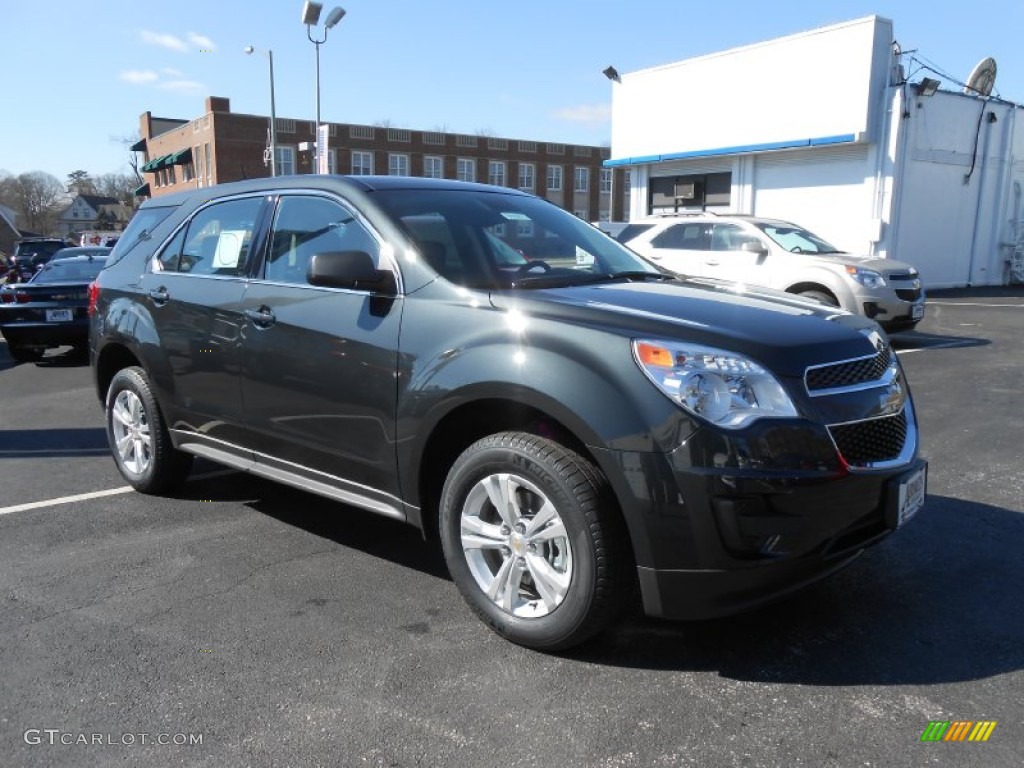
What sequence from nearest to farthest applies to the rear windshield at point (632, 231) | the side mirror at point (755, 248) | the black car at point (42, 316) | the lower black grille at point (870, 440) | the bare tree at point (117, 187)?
the lower black grille at point (870, 440) < the side mirror at point (755, 248) < the black car at point (42, 316) < the rear windshield at point (632, 231) < the bare tree at point (117, 187)

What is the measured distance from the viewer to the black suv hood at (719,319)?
2.76m

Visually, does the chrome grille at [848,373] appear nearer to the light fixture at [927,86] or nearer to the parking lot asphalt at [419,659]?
the parking lot asphalt at [419,659]

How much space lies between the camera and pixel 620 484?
269cm

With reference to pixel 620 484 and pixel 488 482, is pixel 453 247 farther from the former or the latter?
pixel 620 484

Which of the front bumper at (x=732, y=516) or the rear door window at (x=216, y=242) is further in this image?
the rear door window at (x=216, y=242)

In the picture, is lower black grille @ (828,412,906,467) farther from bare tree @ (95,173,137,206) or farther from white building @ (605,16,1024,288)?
bare tree @ (95,173,137,206)

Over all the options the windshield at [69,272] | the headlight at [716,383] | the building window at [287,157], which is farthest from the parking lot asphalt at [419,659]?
the building window at [287,157]

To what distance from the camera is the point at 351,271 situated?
3.32 meters

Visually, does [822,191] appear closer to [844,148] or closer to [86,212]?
[844,148]

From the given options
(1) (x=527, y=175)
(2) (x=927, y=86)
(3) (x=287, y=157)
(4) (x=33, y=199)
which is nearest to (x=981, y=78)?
(2) (x=927, y=86)

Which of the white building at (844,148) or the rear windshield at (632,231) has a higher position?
the white building at (844,148)

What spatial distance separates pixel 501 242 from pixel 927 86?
1896 cm

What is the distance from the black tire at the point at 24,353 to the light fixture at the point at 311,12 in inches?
471

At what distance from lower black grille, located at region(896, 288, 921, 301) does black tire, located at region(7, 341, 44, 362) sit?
11.5m
